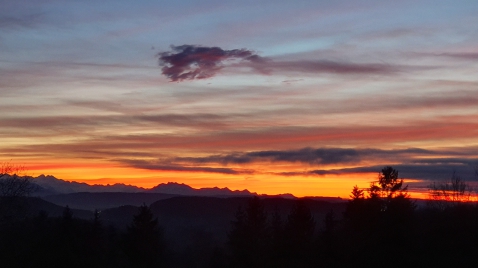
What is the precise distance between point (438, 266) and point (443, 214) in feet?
41.4

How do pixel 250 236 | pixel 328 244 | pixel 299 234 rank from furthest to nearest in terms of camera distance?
pixel 250 236 → pixel 299 234 → pixel 328 244

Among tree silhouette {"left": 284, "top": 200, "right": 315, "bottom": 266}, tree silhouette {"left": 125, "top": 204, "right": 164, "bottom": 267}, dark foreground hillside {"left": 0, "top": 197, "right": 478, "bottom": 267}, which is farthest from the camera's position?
tree silhouette {"left": 125, "top": 204, "right": 164, "bottom": 267}

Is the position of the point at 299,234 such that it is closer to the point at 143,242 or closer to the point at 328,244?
the point at 328,244

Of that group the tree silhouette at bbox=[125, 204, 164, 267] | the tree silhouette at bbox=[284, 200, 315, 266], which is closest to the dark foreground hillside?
the tree silhouette at bbox=[284, 200, 315, 266]

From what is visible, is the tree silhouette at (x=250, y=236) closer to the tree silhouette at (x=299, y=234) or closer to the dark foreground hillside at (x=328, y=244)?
the dark foreground hillside at (x=328, y=244)

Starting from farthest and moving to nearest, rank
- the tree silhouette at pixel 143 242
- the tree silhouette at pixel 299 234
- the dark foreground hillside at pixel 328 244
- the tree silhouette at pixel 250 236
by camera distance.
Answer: the tree silhouette at pixel 143 242, the tree silhouette at pixel 250 236, the tree silhouette at pixel 299 234, the dark foreground hillside at pixel 328 244

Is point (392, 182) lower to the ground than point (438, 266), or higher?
higher

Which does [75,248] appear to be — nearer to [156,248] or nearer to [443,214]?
[156,248]

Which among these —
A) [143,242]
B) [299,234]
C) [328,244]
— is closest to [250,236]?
[299,234]

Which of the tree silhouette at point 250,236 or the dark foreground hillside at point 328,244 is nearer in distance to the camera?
the dark foreground hillside at point 328,244

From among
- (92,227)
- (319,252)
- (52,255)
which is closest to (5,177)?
(92,227)

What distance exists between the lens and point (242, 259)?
196 feet

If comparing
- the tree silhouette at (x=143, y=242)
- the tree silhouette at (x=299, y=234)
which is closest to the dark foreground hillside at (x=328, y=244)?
the tree silhouette at (x=299, y=234)

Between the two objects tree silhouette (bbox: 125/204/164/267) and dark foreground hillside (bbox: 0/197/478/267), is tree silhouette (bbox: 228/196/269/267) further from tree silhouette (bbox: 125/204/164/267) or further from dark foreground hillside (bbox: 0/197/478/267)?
tree silhouette (bbox: 125/204/164/267)
